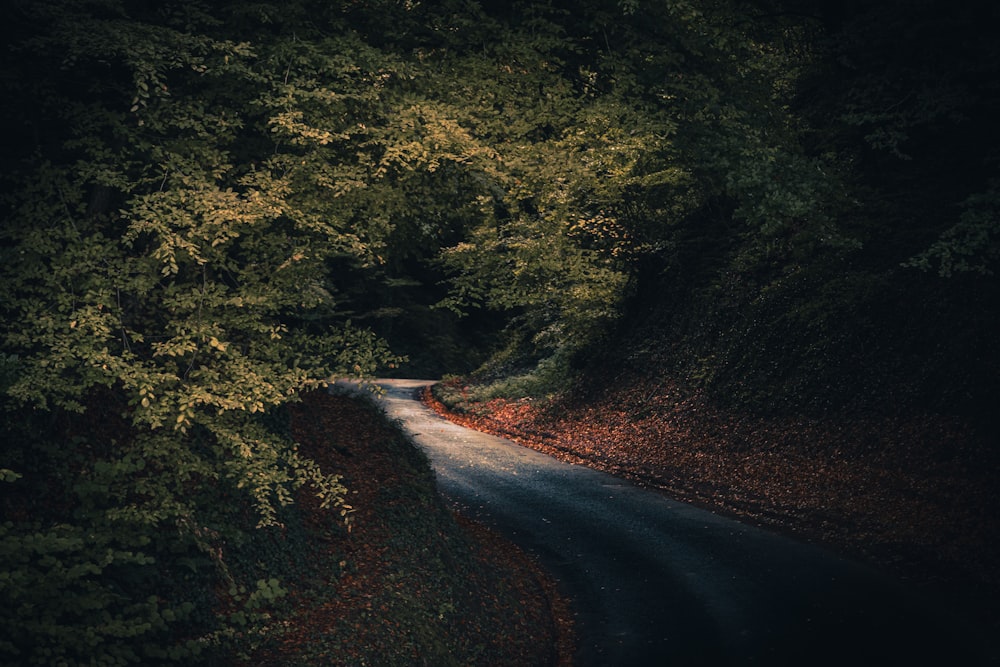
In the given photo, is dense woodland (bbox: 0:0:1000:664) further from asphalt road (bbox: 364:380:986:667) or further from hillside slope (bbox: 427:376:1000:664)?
asphalt road (bbox: 364:380:986:667)

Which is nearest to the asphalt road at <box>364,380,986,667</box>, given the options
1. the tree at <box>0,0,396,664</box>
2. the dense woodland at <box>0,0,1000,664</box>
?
the dense woodland at <box>0,0,1000,664</box>

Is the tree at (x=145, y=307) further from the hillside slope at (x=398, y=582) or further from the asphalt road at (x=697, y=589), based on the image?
the asphalt road at (x=697, y=589)

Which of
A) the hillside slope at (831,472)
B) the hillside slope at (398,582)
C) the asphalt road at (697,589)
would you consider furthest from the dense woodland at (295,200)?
the asphalt road at (697,589)

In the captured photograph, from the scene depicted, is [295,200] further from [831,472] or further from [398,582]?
[831,472]

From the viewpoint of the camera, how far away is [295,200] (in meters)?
8.80

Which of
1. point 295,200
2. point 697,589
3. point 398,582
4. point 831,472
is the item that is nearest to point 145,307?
point 295,200

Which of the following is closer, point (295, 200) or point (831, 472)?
point (295, 200)

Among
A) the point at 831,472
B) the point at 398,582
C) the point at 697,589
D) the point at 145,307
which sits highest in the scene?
the point at 145,307

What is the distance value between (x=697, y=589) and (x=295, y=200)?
7.63m

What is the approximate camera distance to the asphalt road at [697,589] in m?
9.77

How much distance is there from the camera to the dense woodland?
23.3 feet

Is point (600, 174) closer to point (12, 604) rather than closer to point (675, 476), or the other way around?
point (675, 476)

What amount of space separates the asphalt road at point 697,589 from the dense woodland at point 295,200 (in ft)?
13.2

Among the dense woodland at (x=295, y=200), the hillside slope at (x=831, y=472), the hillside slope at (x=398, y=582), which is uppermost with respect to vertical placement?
the dense woodland at (x=295, y=200)
